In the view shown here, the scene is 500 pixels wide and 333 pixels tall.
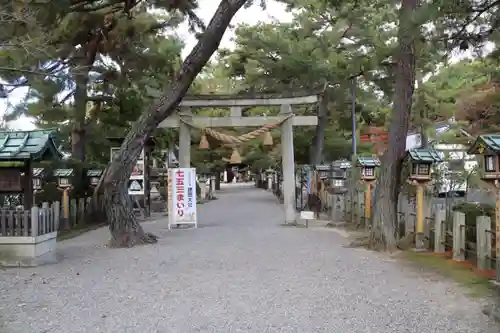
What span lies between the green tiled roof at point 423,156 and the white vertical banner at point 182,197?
287 inches

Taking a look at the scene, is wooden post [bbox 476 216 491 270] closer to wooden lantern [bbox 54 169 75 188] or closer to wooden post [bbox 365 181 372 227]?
wooden post [bbox 365 181 372 227]

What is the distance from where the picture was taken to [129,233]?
469 inches

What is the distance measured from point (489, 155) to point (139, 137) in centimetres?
748

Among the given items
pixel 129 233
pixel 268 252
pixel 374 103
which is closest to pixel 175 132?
pixel 374 103

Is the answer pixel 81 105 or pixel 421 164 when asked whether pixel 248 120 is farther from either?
pixel 421 164

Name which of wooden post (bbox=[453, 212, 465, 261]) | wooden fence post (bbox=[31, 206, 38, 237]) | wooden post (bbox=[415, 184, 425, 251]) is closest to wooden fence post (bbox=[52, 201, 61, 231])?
wooden fence post (bbox=[31, 206, 38, 237])

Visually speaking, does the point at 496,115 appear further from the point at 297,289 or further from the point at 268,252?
the point at 297,289

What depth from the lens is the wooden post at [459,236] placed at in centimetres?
881

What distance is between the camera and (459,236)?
8891mm

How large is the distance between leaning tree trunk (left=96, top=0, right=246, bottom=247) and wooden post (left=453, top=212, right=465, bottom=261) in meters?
6.42

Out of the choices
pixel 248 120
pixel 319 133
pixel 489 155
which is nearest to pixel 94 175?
pixel 248 120

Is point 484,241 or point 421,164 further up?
point 421,164

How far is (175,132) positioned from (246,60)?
476 cm

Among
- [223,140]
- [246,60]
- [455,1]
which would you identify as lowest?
[223,140]
